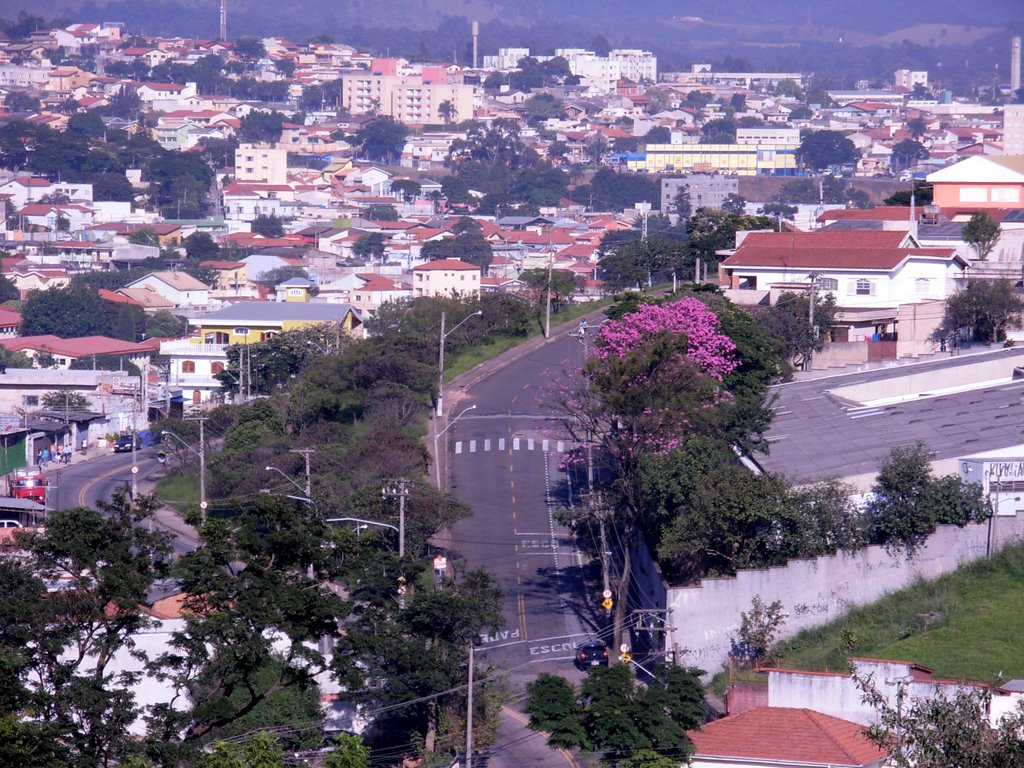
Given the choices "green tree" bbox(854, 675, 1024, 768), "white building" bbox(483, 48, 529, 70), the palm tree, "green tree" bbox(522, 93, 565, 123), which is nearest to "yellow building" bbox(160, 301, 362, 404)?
"green tree" bbox(854, 675, 1024, 768)

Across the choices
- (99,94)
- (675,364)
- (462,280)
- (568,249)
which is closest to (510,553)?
(675,364)

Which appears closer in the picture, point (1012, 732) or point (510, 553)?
point (1012, 732)

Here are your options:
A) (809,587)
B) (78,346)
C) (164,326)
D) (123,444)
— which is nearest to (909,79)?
(164,326)

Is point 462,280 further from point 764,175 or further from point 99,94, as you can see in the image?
point 99,94

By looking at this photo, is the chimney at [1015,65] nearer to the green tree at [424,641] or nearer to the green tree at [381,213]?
the green tree at [381,213]

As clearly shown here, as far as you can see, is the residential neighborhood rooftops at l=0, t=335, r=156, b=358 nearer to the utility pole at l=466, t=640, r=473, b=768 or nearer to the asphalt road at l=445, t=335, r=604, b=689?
the asphalt road at l=445, t=335, r=604, b=689

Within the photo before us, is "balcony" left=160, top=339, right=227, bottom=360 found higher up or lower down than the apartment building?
lower down

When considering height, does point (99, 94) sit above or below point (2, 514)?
above
